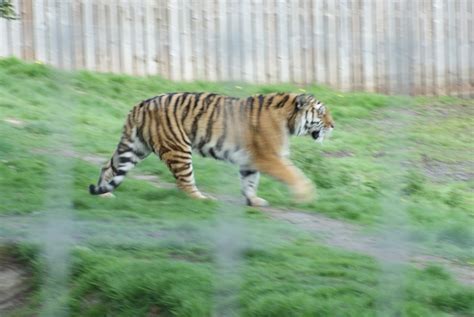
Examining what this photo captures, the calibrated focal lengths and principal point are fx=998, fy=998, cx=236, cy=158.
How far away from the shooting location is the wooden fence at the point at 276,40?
41.2 ft

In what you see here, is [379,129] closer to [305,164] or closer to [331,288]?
[305,164]

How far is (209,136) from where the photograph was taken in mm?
8227

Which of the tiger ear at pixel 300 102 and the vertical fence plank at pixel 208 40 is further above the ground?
the vertical fence plank at pixel 208 40

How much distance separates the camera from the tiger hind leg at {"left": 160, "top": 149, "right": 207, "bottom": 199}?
27.4 feet

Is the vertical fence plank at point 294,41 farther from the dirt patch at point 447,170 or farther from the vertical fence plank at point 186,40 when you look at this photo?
the dirt patch at point 447,170

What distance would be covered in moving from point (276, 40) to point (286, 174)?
203 inches

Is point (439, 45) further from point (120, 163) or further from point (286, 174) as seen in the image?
point (120, 163)

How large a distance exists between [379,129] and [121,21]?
3617 millimetres

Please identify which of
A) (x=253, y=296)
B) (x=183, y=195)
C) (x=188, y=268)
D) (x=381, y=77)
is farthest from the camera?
(x=381, y=77)

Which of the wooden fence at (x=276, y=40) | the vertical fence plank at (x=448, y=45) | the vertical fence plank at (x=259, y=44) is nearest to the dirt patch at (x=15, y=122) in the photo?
the wooden fence at (x=276, y=40)

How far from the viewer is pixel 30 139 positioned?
956 cm

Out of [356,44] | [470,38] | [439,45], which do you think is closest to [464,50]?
[470,38]

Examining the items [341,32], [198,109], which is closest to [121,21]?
[341,32]

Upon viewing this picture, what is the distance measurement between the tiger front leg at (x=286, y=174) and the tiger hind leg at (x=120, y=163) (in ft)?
3.76
